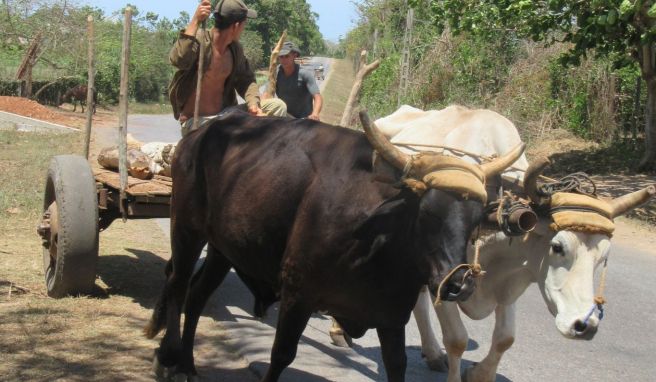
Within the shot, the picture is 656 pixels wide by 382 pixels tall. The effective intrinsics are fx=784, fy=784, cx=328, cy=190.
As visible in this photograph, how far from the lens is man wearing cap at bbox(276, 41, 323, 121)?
8656mm

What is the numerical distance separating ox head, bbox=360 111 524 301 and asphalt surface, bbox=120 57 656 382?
1.79 metres

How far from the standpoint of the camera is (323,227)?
395 centimetres

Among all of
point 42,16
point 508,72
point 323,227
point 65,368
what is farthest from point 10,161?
point 42,16

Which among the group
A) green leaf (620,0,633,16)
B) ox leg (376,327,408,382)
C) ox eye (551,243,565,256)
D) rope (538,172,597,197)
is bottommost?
ox leg (376,327,408,382)

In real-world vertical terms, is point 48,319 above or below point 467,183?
below

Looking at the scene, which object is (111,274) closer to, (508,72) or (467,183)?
(467,183)

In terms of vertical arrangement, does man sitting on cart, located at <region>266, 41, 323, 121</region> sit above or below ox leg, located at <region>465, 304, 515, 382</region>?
above

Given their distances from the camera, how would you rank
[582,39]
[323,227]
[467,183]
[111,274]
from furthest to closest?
[582,39] → [111,274] → [323,227] → [467,183]

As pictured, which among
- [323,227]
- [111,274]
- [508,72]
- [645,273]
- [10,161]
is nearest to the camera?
[323,227]

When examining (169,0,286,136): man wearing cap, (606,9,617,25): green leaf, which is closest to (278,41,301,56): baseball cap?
(169,0,286,136): man wearing cap

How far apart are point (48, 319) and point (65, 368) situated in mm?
953

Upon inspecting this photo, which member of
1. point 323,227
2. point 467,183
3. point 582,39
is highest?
point 582,39

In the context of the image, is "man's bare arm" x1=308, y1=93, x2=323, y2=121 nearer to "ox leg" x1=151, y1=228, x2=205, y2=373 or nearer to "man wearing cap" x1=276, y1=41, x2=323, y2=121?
"man wearing cap" x1=276, y1=41, x2=323, y2=121

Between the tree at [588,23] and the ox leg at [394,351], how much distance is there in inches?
309
